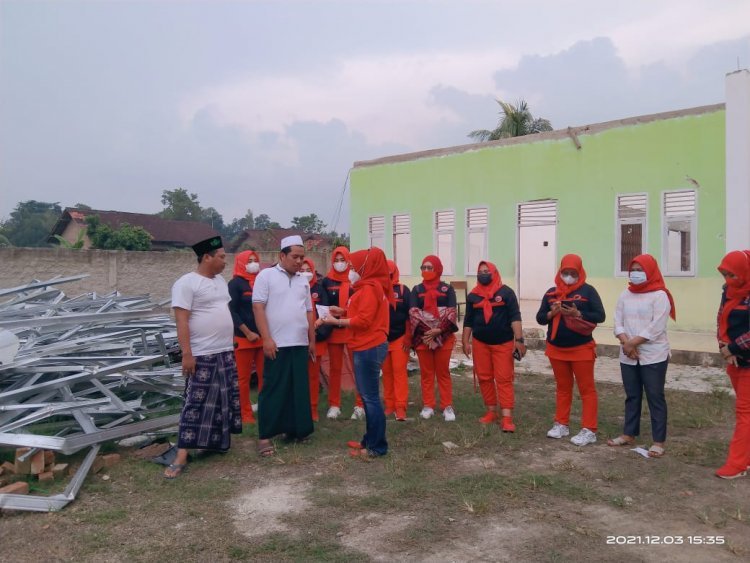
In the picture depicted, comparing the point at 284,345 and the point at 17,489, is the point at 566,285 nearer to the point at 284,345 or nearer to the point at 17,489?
the point at 284,345

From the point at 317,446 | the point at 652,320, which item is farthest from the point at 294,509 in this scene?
the point at 652,320

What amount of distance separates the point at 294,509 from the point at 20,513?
1.78 metres

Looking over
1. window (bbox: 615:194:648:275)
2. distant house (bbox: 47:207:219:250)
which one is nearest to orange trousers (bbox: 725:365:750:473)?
window (bbox: 615:194:648:275)

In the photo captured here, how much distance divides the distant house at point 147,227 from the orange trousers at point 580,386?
30.5 meters

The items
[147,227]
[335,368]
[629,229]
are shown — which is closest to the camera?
[335,368]

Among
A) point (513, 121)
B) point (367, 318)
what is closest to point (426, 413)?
point (367, 318)

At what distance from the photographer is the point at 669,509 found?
392 centimetres

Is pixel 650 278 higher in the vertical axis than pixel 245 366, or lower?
higher

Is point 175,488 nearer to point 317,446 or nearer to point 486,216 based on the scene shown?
point 317,446

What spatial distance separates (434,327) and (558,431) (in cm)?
148

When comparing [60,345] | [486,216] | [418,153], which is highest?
[418,153]

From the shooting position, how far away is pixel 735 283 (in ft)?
14.6

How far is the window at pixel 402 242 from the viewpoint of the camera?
1578 cm

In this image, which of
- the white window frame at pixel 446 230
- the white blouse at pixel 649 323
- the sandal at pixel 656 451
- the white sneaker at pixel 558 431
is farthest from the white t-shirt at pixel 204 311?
the white window frame at pixel 446 230
